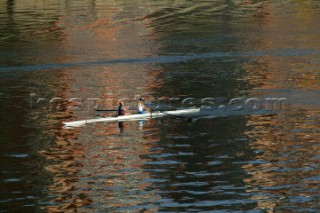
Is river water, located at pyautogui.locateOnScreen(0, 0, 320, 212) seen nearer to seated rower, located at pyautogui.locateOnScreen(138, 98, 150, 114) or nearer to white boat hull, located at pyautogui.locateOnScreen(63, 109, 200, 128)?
white boat hull, located at pyautogui.locateOnScreen(63, 109, 200, 128)

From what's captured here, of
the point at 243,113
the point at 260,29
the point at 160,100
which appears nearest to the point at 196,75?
the point at 160,100

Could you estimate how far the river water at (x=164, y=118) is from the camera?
4975cm

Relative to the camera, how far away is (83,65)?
344 feet

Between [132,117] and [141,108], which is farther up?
[141,108]

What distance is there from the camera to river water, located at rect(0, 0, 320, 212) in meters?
49.8

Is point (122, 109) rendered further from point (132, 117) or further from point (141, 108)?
point (141, 108)

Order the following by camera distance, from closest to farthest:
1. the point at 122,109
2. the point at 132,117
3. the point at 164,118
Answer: the point at 122,109, the point at 132,117, the point at 164,118

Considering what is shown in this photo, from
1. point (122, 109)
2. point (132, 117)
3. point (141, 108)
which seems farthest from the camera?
point (141, 108)

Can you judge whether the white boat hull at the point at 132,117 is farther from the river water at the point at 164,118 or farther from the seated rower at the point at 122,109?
the river water at the point at 164,118

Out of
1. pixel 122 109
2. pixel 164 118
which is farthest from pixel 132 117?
pixel 164 118

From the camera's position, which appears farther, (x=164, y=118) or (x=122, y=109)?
(x=164, y=118)

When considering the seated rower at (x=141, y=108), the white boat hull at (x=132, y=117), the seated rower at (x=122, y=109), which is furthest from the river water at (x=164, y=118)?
the seated rower at (x=141, y=108)

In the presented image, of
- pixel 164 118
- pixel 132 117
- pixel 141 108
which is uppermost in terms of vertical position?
pixel 141 108

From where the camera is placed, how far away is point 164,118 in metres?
71.8
